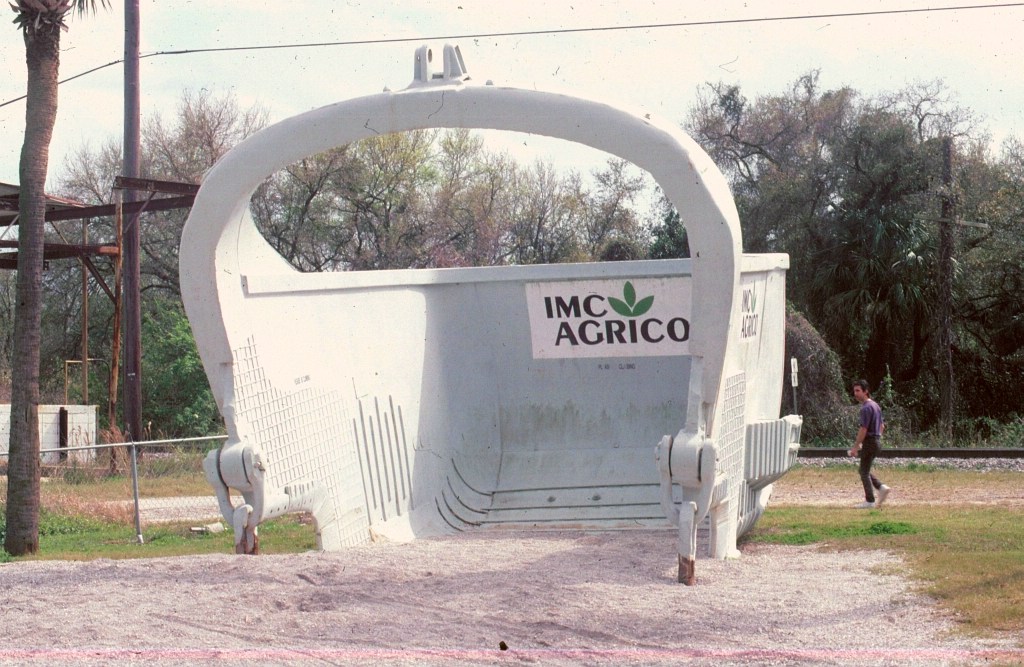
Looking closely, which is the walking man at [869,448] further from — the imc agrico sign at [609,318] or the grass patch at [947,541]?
the imc agrico sign at [609,318]

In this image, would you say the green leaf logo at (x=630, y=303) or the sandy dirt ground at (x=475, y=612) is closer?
the sandy dirt ground at (x=475, y=612)

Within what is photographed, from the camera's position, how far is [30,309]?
12.4m

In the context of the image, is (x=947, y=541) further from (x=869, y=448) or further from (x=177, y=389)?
(x=177, y=389)

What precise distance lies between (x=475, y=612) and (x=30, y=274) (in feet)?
23.5

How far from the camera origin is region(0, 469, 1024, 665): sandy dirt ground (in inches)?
249

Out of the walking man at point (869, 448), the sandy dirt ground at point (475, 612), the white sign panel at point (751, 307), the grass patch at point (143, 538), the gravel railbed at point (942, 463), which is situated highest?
the white sign panel at point (751, 307)

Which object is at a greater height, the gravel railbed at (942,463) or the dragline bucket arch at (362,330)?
the dragline bucket arch at (362,330)

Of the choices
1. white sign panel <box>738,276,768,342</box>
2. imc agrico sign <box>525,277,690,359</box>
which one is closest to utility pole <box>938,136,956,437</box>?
imc agrico sign <box>525,277,690,359</box>

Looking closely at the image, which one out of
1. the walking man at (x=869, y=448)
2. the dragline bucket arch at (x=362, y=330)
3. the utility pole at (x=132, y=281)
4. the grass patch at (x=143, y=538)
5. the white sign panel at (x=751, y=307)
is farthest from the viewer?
the utility pole at (x=132, y=281)

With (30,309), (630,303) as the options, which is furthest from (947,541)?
(30,309)

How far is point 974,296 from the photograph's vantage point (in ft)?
102

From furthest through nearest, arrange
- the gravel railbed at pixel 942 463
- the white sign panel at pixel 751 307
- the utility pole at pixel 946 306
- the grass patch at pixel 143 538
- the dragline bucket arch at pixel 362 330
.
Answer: the utility pole at pixel 946 306 < the gravel railbed at pixel 942 463 < the grass patch at pixel 143 538 < the white sign panel at pixel 751 307 < the dragline bucket arch at pixel 362 330

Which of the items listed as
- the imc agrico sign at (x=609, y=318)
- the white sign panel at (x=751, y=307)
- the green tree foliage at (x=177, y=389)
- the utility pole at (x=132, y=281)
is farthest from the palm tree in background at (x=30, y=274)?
the green tree foliage at (x=177, y=389)

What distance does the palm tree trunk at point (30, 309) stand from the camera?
12.4m
